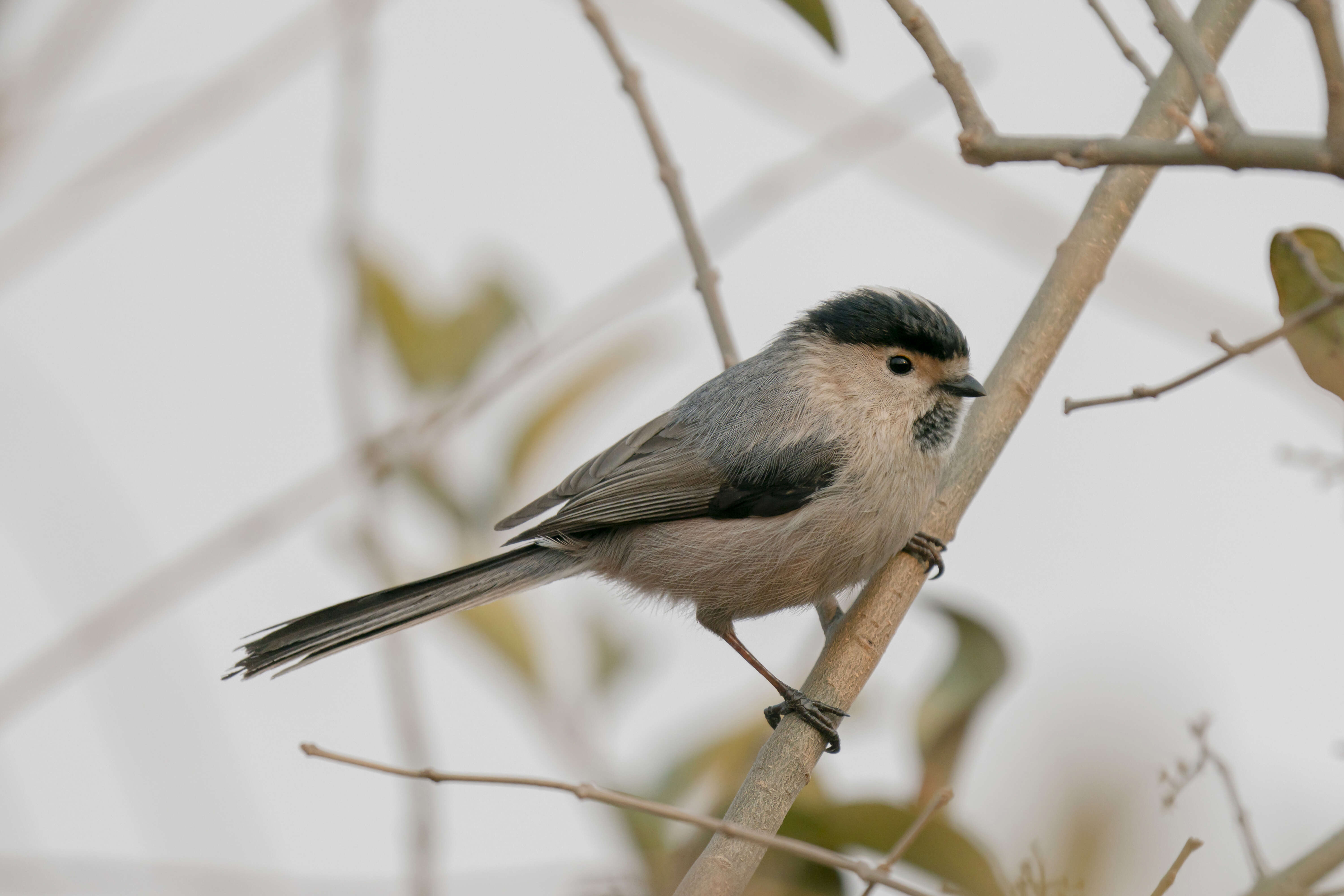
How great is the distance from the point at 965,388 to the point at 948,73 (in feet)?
3.81

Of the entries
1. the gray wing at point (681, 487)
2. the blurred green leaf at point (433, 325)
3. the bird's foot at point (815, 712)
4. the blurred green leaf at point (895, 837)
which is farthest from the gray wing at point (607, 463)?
the blurred green leaf at point (895, 837)

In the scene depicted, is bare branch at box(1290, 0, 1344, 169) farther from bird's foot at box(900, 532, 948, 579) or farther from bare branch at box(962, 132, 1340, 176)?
bird's foot at box(900, 532, 948, 579)

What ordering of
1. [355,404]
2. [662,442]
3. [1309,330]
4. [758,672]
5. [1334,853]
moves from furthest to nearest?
[662,442] < [758,672] < [355,404] < [1309,330] < [1334,853]

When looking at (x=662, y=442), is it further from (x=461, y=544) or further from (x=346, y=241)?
(x=346, y=241)

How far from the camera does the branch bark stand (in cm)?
215

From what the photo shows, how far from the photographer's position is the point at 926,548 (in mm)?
2490

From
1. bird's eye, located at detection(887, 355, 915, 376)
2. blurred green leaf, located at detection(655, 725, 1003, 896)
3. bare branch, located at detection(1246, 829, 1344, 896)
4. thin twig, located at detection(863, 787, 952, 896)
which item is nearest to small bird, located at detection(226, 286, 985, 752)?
bird's eye, located at detection(887, 355, 915, 376)

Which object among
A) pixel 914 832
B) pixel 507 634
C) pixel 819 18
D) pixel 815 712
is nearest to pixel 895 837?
pixel 815 712

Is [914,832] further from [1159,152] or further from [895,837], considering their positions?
[1159,152]

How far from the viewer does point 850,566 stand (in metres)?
2.52

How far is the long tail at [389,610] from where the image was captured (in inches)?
94.5

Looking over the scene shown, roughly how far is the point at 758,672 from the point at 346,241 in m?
1.33

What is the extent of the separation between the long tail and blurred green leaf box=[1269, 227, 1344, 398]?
5.44 ft

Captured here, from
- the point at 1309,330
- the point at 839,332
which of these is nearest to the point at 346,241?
the point at 839,332
